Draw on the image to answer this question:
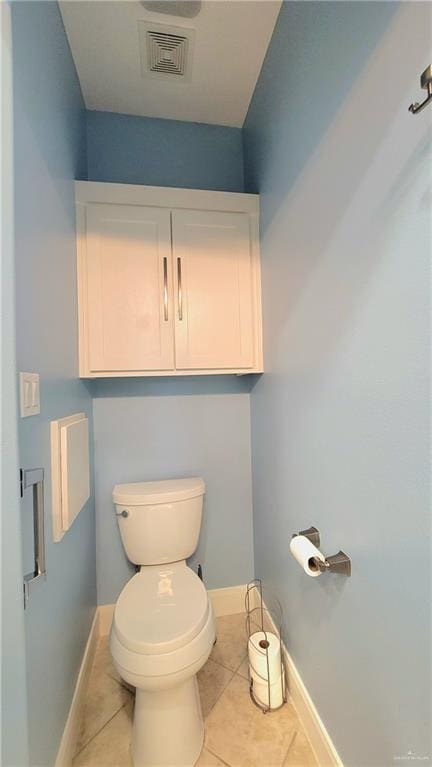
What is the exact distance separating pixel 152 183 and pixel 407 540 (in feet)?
6.21

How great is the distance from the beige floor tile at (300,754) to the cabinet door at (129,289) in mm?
1457

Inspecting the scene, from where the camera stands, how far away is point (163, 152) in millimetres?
1710

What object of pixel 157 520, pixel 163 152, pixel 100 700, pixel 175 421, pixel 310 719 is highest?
pixel 163 152

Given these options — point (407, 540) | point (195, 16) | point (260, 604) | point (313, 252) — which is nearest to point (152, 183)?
point (195, 16)

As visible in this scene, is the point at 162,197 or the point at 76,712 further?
the point at 162,197

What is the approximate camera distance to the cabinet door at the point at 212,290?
1.50 meters

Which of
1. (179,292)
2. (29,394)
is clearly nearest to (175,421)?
(179,292)

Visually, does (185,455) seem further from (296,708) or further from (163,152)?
(163,152)

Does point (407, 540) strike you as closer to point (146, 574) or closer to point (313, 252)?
point (313, 252)

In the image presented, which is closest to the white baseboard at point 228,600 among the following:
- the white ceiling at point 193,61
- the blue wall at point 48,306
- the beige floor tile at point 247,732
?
the beige floor tile at point 247,732

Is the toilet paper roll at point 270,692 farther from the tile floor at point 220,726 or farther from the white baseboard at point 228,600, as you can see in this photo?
the white baseboard at point 228,600

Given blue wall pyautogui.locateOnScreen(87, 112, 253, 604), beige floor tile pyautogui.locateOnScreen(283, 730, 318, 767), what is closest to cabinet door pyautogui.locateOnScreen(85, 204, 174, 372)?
blue wall pyautogui.locateOnScreen(87, 112, 253, 604)

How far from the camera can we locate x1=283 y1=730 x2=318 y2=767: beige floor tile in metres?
1.03

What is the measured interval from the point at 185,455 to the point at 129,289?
89cm
